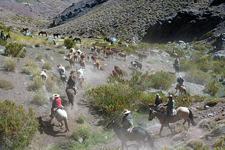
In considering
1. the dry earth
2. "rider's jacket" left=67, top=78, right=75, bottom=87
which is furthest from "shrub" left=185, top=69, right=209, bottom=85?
"rider's jacket" left=67, top=78, right=75, bottom=87

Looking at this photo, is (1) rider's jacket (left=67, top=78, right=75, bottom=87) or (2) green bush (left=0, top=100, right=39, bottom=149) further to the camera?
(1) rider's jacket (left=67, top=78, right=75, bottom=87)

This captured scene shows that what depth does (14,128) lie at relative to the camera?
620 cm

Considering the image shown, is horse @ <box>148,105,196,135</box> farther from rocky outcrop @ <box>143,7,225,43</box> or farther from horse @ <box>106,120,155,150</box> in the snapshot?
rocky outcrop @ <box>143,7,225,43</box>

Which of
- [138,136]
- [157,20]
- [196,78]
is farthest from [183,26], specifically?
[138,136]

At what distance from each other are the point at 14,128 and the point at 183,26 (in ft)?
142

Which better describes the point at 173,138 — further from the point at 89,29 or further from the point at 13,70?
the point at 89,29

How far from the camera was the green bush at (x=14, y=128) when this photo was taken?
6.04 meters

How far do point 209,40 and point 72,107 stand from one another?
1292 inches

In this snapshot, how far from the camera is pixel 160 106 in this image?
862 centimetres

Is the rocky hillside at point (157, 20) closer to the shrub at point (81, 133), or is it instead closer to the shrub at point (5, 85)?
the shrub at point (5, 85)

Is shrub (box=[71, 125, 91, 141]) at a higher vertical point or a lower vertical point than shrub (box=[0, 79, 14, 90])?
lower

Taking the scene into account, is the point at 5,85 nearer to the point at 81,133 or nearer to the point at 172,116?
the point at 81,133

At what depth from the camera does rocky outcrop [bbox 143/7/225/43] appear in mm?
40250

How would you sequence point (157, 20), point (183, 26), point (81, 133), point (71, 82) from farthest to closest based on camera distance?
point (157, 20) < point (183, 26) < point (71, 82) < point (81, 133)
